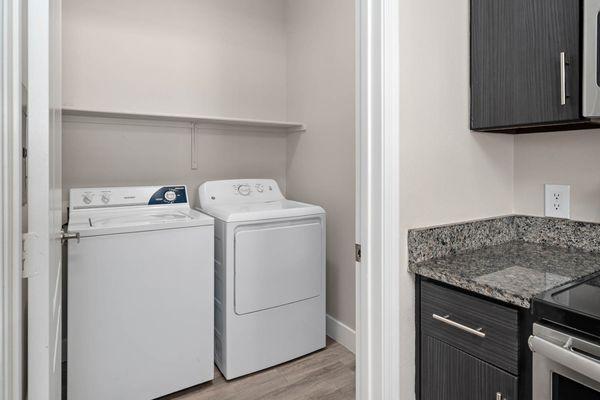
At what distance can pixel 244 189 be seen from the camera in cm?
258

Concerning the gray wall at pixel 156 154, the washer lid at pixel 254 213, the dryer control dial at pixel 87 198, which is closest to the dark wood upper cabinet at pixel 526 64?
the washer lid at pixel 254 213

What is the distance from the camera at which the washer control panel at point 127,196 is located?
6.90 feet

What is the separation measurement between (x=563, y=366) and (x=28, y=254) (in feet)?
3.96

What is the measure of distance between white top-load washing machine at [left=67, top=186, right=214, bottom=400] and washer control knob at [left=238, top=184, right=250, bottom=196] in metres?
0.56

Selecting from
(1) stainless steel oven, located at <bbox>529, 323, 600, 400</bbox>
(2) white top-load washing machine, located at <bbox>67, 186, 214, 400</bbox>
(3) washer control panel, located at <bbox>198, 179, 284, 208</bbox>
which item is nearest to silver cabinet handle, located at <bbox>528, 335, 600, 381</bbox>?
(1) stainless steel oven, located at <bbox>529, 323, 600, 400</bbox>

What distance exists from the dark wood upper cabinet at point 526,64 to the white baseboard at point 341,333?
156cm

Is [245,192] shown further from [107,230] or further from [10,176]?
[10,176]

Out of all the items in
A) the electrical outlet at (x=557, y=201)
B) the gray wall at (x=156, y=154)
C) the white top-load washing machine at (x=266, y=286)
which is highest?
the gray wall at (x=156, y=154)

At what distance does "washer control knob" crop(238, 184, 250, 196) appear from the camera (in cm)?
256

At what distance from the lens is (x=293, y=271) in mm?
2158

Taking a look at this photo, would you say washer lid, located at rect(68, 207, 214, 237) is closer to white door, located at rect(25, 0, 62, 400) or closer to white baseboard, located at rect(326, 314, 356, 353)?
white door, located at rect(25, 0, 62, 400)

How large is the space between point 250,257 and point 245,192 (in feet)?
2.29

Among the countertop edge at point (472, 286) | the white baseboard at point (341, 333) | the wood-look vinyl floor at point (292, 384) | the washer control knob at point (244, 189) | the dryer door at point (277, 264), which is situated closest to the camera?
the countertop edge at point (472, 286)

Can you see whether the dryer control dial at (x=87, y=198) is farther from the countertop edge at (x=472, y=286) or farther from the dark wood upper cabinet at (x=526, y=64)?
the dark wood upper cabinet at (x=526, y=64)
